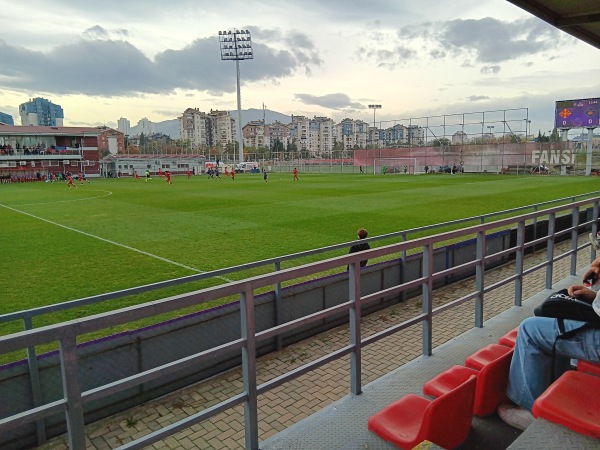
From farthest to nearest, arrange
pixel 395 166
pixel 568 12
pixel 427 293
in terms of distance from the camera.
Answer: pixel 395 166 → pixel 568 12 → pixel 427 293

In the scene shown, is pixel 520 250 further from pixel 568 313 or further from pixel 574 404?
pixel 574 404

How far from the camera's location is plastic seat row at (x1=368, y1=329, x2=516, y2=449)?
8.17 feet

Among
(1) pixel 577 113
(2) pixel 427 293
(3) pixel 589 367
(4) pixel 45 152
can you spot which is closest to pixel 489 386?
(3) pixel 589 367

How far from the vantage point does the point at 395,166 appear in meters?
68.5

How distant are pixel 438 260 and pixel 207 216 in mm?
13051

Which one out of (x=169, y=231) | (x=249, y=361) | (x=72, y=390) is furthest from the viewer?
(x=169, y=231)

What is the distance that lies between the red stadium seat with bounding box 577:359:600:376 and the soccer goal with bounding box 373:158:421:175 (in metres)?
61.1

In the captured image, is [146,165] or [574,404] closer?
[574,404]

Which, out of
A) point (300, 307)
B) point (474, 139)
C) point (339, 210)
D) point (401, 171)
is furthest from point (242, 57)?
point (300, 307)

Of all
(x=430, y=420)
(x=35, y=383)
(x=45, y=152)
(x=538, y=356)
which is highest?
(x=45, y=152)

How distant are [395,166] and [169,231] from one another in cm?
5584

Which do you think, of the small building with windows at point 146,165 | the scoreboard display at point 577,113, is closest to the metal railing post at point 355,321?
the scoreboard display at point 577,113

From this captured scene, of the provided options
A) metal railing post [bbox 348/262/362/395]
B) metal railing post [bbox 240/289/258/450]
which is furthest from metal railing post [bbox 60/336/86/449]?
metal railing post [bbox 348/262/362/395]

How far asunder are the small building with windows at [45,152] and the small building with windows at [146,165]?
220 cm
